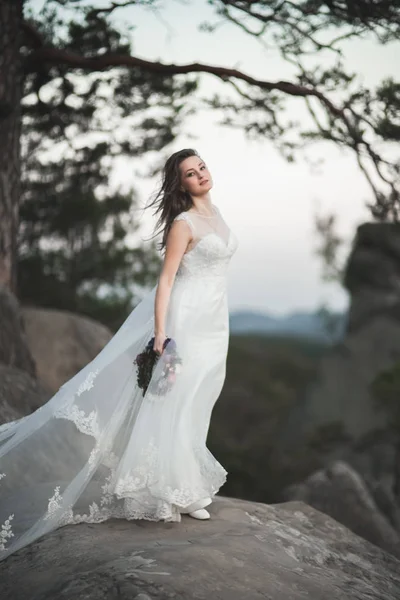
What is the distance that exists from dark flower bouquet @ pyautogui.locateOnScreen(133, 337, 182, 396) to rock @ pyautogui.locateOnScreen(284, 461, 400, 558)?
4.61 meters

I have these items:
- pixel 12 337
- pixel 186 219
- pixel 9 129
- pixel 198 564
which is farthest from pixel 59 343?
pixel 198 564

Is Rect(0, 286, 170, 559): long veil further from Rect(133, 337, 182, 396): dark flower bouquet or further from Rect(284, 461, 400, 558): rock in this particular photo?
Rect(284, 461, 400, 558): rock

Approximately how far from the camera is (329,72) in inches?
336

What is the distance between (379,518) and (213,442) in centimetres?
1597

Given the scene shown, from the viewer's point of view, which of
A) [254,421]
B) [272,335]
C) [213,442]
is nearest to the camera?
[213,442]

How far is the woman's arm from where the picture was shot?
4.57m

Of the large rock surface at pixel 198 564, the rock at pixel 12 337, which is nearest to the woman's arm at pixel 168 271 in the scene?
the large rock surface at pixel 198 564

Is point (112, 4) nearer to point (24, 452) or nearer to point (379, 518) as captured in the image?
point (24, 452)

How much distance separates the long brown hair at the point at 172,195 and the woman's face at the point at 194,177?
Answer: 4 centimetres

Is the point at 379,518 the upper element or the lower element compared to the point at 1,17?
lower

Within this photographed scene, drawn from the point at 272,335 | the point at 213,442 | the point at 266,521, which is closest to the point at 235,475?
the point at 213,442

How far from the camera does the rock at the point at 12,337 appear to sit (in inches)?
315

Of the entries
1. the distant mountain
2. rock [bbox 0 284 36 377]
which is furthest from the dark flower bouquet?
the distant mountain

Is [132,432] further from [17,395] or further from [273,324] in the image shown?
[273,324]
